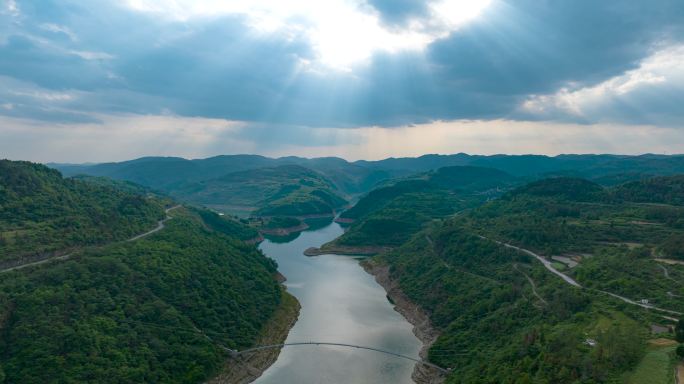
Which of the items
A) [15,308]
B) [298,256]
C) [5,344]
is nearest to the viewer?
[5,344]

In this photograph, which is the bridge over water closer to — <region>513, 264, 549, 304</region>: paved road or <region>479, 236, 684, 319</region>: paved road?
<region>513, 264, 549, 304</region>: paved road

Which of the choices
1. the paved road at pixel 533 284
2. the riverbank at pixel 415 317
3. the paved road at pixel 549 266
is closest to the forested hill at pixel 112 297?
the riverbank at pixel 415 317

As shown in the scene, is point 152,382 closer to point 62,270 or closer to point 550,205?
point 62,270

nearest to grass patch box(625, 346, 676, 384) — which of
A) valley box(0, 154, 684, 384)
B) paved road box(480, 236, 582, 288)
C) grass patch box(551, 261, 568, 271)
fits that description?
valley box(0, 154, 684, 384)

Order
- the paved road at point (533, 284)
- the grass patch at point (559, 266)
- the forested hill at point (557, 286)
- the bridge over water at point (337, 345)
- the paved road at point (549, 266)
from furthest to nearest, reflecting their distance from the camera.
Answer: the grass patch at point (559, 266) → the paved road at point (549, 266) → the paved road at point (533, 284) → the bridge over water at point (337, 345) → the forested hill at point (557, 286)

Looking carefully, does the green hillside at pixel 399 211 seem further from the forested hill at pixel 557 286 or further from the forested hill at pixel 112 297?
the forested hill at pixel 112 297

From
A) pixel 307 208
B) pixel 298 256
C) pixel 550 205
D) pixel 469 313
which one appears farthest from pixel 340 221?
pixel 469 313

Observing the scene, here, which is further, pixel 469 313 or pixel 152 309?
pixel 469 313

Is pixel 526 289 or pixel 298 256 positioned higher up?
pixel 526 289
